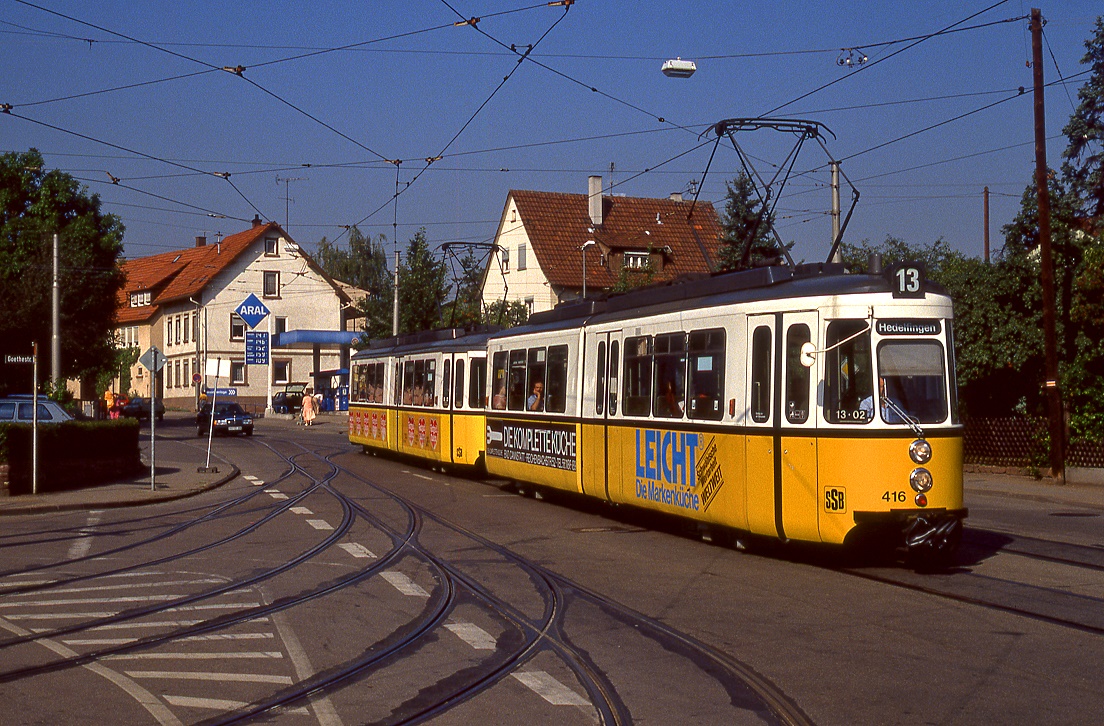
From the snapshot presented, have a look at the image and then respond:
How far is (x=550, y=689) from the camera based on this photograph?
732 cm

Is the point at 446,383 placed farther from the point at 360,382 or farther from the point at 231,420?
the point at 231,420

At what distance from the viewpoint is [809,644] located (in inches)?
338

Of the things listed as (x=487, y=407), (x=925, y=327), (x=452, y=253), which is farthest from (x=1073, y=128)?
(x=925, y=327)

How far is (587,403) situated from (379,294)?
41.0m

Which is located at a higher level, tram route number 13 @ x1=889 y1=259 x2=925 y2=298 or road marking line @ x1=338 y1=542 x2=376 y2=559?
tram route number 13 @ x1=889 y1=259 x2=925 y2=298

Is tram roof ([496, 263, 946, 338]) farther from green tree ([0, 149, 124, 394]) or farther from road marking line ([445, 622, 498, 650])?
green tree ([0, 149, 124, 394])

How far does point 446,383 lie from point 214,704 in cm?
1975

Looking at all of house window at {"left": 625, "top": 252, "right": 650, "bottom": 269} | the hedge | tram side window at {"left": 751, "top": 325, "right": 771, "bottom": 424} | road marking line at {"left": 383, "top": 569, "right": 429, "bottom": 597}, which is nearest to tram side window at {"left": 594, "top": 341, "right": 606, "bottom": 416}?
tram side window at {"left": 751, "top": 325, "right": 771, "bottom": 424}

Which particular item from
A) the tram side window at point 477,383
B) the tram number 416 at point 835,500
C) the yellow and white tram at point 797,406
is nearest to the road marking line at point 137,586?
the yellow and white tram at point 797,406

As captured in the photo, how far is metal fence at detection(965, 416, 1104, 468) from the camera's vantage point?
25141mm

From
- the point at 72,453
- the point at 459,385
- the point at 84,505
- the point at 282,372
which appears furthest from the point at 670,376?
the point at 282,372

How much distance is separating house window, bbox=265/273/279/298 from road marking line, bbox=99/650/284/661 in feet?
254

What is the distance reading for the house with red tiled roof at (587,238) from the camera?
63844mm

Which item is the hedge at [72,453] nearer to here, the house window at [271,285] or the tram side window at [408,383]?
the tram side window at [408,383]
